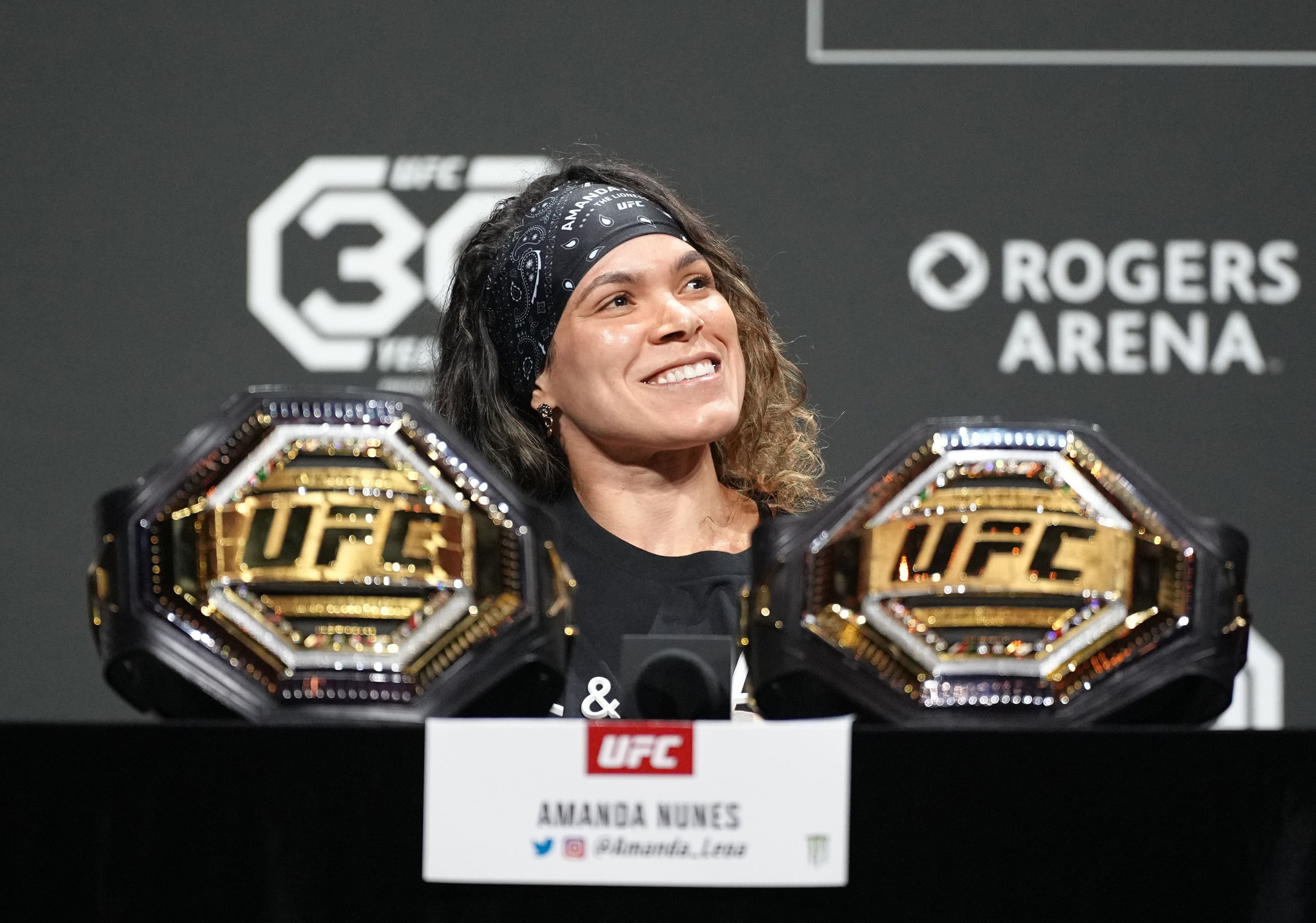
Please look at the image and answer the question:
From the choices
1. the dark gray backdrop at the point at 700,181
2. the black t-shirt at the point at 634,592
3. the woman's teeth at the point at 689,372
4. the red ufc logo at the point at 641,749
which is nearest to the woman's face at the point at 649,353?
the woman's teeth at the point at 689,372

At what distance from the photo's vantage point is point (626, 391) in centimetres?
140

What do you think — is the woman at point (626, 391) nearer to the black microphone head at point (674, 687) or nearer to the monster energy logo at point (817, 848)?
the black microphone head at point (674, 687)

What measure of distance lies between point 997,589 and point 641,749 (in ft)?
0.57

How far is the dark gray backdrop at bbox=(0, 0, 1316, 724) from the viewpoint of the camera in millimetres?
2074

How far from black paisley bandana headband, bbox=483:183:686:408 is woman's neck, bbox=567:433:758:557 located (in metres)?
0.11

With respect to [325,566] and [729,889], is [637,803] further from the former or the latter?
[325,566]

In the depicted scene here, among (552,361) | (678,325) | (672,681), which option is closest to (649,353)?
(678,325)

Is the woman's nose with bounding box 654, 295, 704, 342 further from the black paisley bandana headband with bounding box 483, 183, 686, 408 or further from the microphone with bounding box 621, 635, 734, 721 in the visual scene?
the microphone with bounding box 621, 635, 734, 721

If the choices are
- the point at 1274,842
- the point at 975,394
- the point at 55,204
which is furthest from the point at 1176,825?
the point at 55,204

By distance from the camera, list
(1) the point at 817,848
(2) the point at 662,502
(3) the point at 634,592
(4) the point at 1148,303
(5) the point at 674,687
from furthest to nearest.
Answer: (4) the point at 1148,303 → (2) the point at 662,502 → (3) the point at 634,592 → (5) the point at 674,687 → (1) the point at 817,848

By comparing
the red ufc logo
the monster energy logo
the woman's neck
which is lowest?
the monster energy logo

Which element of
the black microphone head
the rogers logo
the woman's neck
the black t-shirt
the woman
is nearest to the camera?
the black microphone head

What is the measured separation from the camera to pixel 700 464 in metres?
1.50

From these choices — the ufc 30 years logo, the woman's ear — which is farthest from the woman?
the ufc 30 years logo
